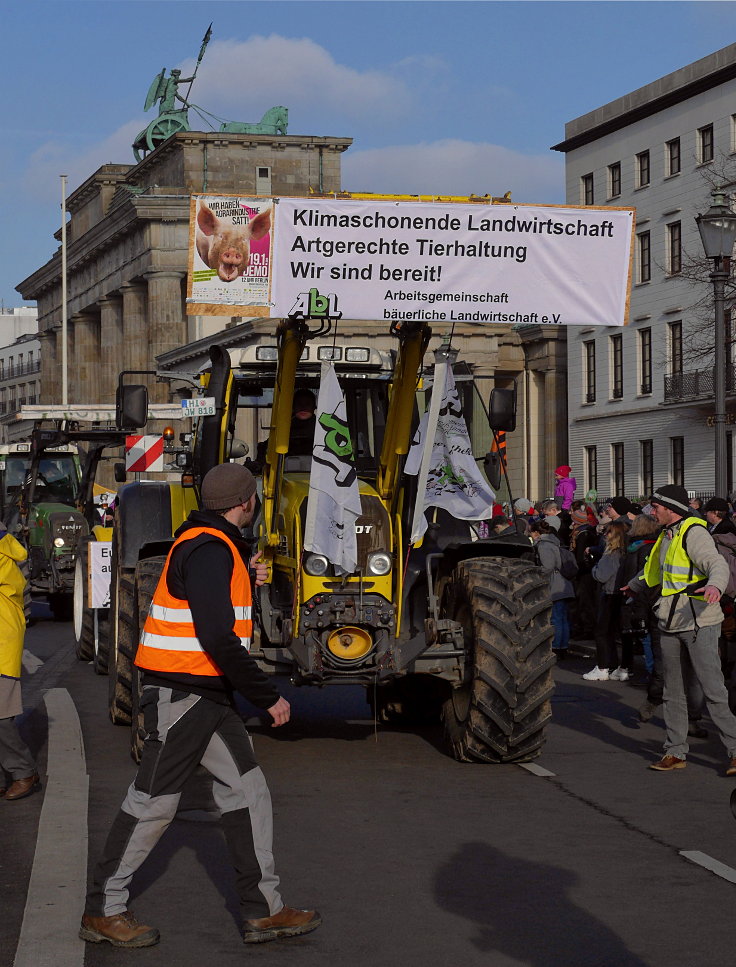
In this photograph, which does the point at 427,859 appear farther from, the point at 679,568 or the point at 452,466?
the point at 679,568

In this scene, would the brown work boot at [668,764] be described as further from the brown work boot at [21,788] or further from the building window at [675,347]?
the building window at [675,347]

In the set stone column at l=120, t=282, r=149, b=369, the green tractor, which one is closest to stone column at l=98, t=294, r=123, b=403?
stone column at l=120, t=282, r=149, b=369

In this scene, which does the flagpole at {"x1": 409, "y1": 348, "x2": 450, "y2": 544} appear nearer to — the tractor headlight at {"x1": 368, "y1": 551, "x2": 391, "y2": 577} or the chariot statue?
the tractor headlight at {"x1": 368, "y1": 551, "x2": 391, "y2": 577}

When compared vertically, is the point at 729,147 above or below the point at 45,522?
above

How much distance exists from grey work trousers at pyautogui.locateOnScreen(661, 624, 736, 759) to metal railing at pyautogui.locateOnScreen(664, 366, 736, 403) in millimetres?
42485

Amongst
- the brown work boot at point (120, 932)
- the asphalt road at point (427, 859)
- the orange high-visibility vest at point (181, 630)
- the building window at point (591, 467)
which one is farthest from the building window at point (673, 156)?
the brown work boot at point (120, 932)

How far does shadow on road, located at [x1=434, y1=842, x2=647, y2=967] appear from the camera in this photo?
6.23 metres

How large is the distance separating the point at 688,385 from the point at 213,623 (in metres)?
49.9

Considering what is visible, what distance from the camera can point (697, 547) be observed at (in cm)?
1120

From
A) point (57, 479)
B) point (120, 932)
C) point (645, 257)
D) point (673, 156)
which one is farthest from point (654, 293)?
point (120, 932)

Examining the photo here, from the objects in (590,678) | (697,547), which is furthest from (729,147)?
(697,547)

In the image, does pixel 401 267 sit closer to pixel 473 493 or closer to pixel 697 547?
pixel 473 493

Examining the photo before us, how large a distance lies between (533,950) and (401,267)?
510cm

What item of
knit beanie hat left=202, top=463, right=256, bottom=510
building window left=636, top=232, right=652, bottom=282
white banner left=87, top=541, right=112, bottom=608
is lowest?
white banner left=87, top=541, right=112, bottom=608
